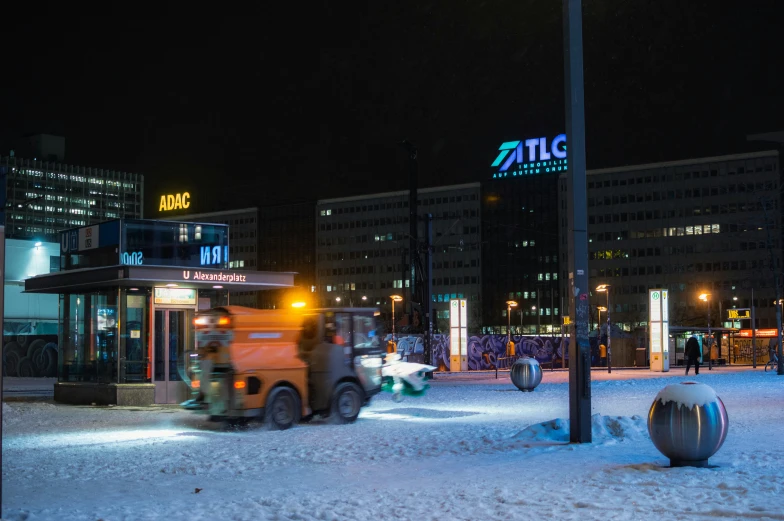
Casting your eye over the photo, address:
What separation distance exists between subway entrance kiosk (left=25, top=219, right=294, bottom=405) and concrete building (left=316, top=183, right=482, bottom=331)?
114m

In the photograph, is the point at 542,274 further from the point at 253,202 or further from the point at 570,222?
the point at 570,222

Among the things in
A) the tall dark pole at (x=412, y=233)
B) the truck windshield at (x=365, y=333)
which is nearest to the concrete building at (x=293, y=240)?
the tall dark pole at (x=412, y=233)

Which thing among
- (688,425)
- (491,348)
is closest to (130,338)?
(688,425)

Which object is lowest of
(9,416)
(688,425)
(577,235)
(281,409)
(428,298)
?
(9,416)

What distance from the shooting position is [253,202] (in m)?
172

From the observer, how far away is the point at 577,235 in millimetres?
14820

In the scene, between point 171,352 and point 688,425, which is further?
point 171,352

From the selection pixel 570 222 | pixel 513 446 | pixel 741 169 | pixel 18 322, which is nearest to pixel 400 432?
pixel 513 446

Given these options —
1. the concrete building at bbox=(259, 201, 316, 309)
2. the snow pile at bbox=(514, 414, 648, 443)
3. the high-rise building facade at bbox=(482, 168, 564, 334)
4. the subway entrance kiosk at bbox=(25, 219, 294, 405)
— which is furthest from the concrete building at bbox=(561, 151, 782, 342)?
the snow pile at bbox=(514, 414, 648, 443)

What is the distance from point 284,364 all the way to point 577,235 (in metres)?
6.87

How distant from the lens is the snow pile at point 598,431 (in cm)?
1534

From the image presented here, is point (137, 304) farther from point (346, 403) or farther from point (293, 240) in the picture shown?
point (293, 240)

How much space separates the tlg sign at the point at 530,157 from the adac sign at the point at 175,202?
88.7 meters

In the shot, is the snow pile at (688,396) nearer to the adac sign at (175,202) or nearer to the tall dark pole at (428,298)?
the tall dark pole at (428,298)
